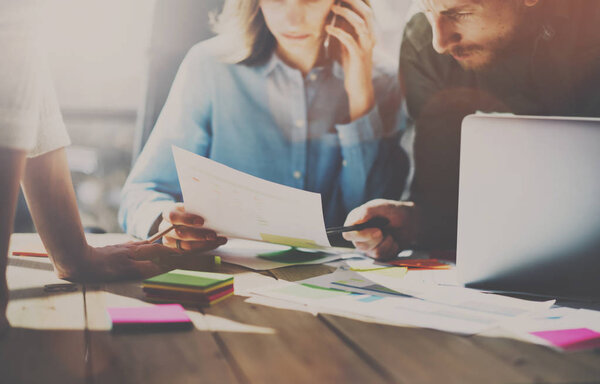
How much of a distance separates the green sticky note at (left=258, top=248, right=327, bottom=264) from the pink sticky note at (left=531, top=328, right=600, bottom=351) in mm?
574

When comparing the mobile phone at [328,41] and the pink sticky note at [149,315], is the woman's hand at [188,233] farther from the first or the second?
the mobile phone at [328,41]

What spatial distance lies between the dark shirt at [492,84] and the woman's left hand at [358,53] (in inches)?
5.0

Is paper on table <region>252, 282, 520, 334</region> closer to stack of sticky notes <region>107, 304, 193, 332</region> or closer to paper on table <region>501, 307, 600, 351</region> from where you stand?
paper on table <region>501, 307, 600, 351</region>

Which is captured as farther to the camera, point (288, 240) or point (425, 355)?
point (288, 240)

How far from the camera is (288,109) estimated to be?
1.70m

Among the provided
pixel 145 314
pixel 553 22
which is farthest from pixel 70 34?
pixel 553 22

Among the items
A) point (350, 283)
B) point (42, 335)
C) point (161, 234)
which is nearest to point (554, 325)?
point (350, 283)

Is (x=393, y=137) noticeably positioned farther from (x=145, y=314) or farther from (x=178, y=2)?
(x=145, y=314)

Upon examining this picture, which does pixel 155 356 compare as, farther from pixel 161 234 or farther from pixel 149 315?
pixel 161 234

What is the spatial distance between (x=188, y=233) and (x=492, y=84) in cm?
117

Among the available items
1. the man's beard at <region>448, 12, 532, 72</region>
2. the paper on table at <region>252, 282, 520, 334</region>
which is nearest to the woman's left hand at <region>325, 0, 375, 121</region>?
the man's beard at <region>448, 12, 532, 72</region>

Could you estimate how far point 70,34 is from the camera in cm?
145

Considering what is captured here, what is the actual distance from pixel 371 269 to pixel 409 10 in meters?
1.02

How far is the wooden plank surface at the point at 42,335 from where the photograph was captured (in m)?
0.56
